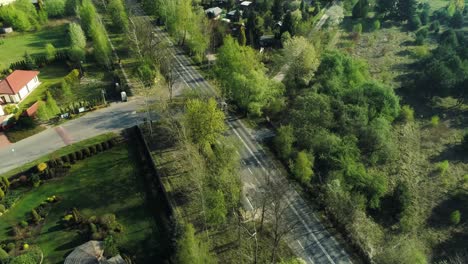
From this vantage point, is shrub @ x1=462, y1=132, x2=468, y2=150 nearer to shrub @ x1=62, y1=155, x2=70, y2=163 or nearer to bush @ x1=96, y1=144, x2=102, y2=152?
bush @ x1=96, y1=144, x2=102, y2=152

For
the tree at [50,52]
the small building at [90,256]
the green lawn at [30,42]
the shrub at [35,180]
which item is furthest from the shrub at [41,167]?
the green lawn at [30,42]

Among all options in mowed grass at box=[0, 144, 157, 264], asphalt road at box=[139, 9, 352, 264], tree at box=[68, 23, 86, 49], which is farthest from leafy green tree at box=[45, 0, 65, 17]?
asphalt road at box=[139, 9, 352, 264]

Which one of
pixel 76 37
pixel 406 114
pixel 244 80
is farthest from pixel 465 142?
pixel 76 37

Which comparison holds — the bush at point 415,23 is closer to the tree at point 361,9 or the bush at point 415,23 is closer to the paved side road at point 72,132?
the tree at point 361,9

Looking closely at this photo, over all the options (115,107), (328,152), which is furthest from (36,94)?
(328,152)

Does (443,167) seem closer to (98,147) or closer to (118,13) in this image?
(98,147)
